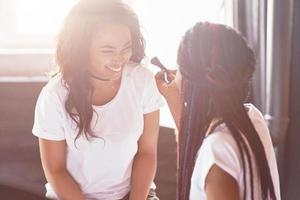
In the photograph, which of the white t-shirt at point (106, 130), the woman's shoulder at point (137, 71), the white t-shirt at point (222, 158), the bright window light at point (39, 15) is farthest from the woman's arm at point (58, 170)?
the bright window light at point (39, 15)

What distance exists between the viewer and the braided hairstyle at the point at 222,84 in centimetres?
98

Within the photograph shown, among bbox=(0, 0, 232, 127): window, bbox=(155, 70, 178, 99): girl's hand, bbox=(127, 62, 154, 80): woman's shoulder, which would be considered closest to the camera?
bbox=(155, 70, 178, 99): girl's hand

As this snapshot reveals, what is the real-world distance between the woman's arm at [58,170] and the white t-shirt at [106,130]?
0.02 m

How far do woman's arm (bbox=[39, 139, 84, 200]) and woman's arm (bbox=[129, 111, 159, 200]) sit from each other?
0.16 m

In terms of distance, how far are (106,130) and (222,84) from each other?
442 millimetres

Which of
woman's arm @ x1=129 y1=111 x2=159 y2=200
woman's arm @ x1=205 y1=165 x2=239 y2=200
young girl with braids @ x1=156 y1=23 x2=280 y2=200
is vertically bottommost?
woman's arm @ x1=129 y1=111 x2=159 y2=200

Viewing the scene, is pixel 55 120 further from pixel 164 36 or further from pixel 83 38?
pixel 164 36

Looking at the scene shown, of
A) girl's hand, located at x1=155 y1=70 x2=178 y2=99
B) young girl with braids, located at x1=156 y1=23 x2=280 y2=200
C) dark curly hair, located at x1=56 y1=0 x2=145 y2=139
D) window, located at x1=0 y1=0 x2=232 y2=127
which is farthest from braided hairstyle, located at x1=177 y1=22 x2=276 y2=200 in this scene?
window, located at x1=0 y1=0 x2=232 y2=127

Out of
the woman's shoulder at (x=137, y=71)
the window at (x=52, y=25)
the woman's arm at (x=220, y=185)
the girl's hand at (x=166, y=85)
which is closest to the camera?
the woman's arm at (x=220, y=185)

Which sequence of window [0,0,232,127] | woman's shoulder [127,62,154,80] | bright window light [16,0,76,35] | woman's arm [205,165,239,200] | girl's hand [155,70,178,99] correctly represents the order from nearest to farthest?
woman's arm [205,165,239,200], girl's hand [155,70,178,99], woman's shoulder [127,62,154,80], window [0,0,232,127], bright window light [16,0,76,35]

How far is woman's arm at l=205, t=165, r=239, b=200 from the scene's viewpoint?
946mm

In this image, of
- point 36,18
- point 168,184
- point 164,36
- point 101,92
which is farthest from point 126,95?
point 36,18

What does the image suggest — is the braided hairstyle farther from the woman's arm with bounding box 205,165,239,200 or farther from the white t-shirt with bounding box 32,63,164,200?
the white t-shirt with bounding box 32,63,164,200

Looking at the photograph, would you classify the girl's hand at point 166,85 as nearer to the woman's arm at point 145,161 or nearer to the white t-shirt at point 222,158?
the woman's arm at point 145,161
